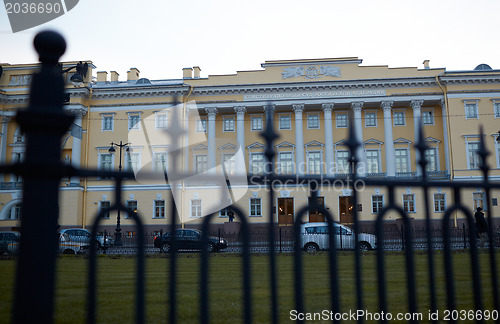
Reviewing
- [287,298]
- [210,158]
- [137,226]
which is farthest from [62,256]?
[210,158]

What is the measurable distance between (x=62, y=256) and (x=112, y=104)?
100 feet

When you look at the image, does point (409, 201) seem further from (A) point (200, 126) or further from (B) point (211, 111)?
(A) point (200, 126)

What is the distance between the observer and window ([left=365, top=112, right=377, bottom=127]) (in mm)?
38844

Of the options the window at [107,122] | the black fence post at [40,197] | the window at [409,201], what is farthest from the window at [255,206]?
the black fence post at [40,197]

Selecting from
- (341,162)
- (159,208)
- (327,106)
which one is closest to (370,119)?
(327,106)

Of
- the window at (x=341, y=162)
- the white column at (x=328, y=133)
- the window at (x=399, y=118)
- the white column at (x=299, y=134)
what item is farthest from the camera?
the window at (x=399, y=118)

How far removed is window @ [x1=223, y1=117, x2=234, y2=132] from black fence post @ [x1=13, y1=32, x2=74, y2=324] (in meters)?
38.1

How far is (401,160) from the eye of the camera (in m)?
38.0

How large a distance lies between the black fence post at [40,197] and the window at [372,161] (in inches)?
1482

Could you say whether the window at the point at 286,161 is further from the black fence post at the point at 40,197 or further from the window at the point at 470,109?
the black fence post at the point at 40,197

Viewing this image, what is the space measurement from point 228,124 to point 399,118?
15.3 metres

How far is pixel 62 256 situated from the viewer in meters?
10.2

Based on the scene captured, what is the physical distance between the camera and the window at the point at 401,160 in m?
37.7

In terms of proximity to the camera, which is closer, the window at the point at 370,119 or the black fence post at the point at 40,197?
the black fence post at the point at 40,197
